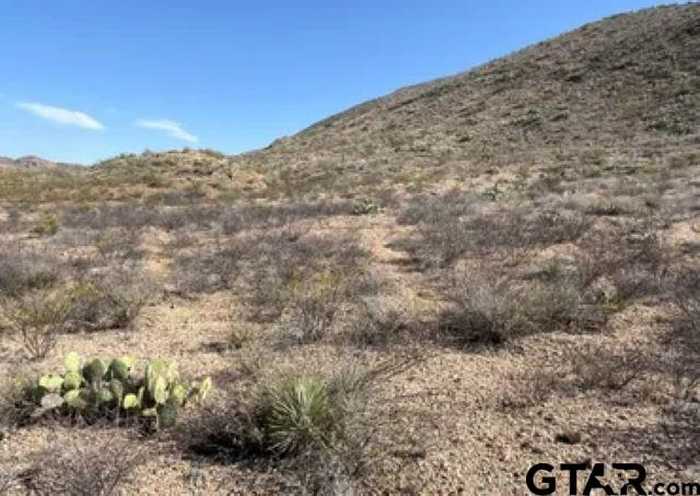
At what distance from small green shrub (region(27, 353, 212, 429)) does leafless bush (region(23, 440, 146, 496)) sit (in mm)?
433

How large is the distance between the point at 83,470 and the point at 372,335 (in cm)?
304

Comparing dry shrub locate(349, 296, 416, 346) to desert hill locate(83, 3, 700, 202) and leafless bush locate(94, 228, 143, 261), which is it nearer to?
leafless bush locate(94, 228, 143, 261)

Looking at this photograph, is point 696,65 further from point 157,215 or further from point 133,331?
point 133,331

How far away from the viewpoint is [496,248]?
31.2 feet

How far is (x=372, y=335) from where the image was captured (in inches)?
230

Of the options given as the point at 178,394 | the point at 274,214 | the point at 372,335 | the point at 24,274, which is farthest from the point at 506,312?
the point at 274,214

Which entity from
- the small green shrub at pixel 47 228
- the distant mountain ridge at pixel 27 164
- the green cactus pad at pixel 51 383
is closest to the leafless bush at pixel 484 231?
the green cactus pad at pixel 51 383

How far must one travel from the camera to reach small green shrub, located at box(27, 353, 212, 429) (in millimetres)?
4211

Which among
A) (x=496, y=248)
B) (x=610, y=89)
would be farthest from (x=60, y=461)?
(x=610, y=89)

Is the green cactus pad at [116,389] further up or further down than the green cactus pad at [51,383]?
further down

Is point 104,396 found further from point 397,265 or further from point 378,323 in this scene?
point 397,265

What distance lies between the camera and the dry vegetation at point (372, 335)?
3689 millimetres

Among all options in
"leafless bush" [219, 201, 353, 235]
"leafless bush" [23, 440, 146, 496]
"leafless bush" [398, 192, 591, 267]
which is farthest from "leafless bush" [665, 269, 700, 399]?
"leafless bush" [219, 201, 353, 235]

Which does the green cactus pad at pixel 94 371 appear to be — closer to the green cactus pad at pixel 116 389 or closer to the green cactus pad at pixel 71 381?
the green cactus pad at pixel 71 381
